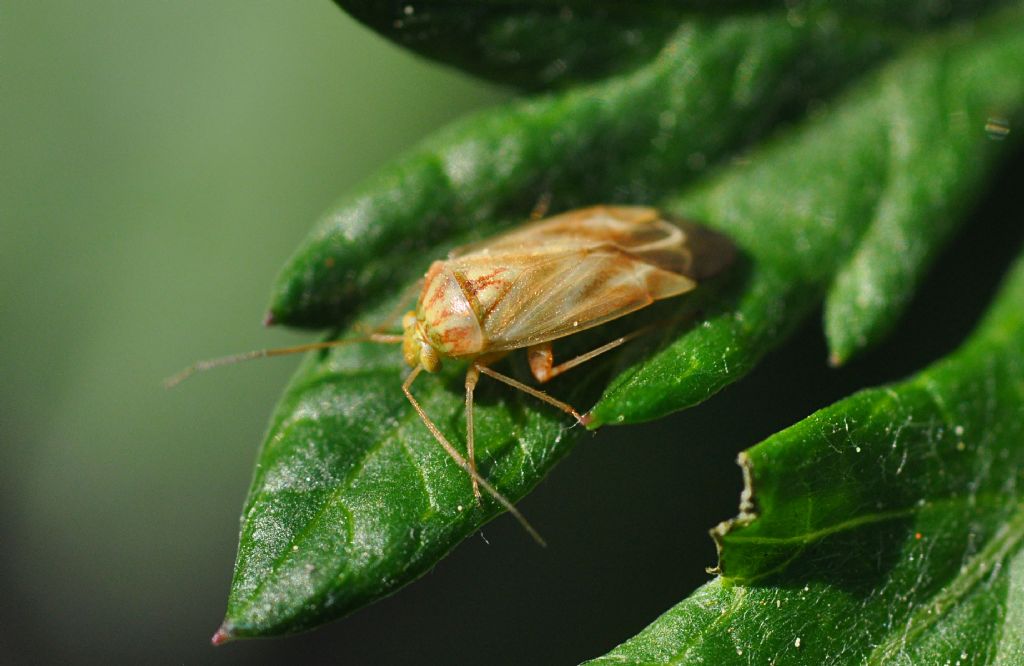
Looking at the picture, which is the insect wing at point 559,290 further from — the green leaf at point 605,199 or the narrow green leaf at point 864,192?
the narrow green leaf at point 864,192

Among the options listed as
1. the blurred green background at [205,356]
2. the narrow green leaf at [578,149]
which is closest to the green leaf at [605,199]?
the narrow green leaf at [578,149]

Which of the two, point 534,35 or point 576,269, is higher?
point 534,35

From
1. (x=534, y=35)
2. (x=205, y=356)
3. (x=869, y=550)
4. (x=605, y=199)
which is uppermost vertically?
(x=534, y=35)

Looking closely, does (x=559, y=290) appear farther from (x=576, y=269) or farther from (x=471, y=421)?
(x=471, y=421)

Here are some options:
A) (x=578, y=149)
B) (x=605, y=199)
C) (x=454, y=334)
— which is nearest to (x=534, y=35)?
(x=578, y=149)

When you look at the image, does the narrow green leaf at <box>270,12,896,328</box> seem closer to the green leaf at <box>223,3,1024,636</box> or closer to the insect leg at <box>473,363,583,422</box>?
the green leaf at <box>223,3,1024,636</box>

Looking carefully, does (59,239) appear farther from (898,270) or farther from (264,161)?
(898,270)
